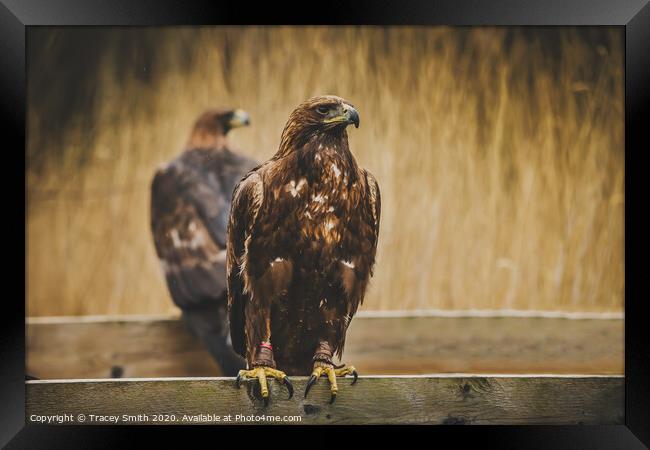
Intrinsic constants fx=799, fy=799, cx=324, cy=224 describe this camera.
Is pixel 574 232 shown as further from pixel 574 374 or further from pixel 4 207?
pixel 4 207

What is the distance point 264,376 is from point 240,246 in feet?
2.01

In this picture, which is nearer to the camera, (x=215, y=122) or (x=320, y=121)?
(x=320, y=121)

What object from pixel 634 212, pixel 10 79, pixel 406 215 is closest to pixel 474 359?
pixel 406 215

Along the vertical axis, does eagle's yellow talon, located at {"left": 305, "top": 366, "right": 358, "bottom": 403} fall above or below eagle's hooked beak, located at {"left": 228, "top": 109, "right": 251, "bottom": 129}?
below

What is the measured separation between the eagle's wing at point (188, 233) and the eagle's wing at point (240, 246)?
0.23m

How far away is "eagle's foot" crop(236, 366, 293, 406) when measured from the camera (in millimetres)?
3646

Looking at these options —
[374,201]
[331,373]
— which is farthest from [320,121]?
[331,373]

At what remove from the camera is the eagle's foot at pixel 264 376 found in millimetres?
3646

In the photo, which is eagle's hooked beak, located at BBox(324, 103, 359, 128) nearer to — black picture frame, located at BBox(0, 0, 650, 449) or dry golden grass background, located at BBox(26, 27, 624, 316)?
dry golden grass background, located at BBox(26, 27, 624, 316)

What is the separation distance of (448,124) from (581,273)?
102 centimetres

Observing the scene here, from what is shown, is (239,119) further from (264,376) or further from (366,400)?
(366,400)

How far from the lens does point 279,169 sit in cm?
371

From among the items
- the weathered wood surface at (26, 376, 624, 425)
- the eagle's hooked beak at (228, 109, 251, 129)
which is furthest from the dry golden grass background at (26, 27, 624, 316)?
the weathered wood surface at (26, 376, 624, 425)

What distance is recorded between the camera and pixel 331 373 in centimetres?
369
